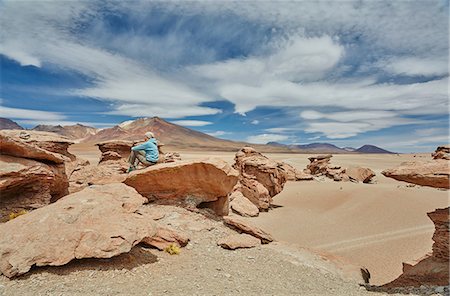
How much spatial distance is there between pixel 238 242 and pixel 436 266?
18.0ft

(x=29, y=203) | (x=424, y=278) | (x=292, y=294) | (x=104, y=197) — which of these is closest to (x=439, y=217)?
(x=424, y=278)

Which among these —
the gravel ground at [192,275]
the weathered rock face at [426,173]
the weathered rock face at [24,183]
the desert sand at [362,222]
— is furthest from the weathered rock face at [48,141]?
the weathered rock face at [426,173]

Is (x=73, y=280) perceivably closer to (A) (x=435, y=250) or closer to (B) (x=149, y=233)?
(B) (x=149, y=233)

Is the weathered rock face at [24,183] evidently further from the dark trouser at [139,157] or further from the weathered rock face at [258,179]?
the weathered rock face at [258,179]

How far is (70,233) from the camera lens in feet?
21.6

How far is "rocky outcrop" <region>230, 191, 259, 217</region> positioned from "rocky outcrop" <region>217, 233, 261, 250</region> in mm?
7678

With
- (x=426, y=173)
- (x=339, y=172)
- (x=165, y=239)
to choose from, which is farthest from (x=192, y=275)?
(x=339, y=172)

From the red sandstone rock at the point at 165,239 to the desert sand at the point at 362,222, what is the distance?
13.7 ft

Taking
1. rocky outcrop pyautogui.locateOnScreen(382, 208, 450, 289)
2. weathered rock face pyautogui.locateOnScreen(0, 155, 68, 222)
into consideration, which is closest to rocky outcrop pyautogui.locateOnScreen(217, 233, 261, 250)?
rocky outcrop pyautogui.locateOnScreen(382, 208, 450, 289)

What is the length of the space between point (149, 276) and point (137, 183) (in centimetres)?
466

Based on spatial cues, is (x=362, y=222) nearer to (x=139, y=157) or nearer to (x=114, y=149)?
(x=139, y=157)

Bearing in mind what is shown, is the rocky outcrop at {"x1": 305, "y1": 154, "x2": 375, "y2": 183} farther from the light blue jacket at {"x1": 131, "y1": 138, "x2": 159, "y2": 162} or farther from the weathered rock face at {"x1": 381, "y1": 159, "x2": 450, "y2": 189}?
the light blue jacket at {"x1": 131, "y1": 138, "x2": 159, "y2": 162}

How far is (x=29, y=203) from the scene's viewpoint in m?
9.62

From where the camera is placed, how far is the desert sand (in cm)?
1262
